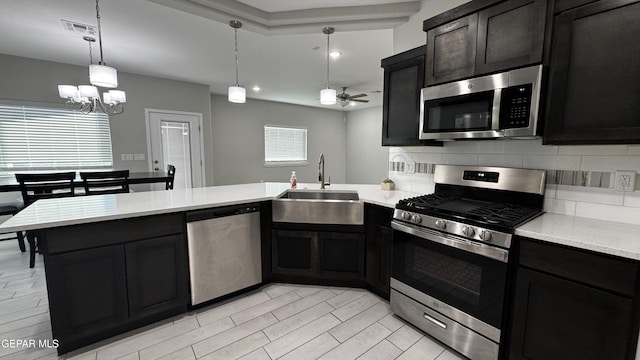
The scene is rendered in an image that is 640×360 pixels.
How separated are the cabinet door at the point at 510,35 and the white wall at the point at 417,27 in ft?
2.23

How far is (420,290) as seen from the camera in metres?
1.90

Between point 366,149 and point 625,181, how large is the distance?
7.06 meters

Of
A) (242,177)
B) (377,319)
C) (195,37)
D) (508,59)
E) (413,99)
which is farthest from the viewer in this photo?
(242,177)

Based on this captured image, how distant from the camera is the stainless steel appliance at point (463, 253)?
1515 millimetres

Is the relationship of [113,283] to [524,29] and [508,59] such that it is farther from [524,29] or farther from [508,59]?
[524,29]

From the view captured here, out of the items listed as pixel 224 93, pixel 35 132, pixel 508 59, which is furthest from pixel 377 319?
pixel 224 93

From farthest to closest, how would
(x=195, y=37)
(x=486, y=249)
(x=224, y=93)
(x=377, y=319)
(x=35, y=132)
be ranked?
(x=224, y=93) → (x=35, y=132) → (x=195, y=37) → (x=377, y=319) → (x=486, y=249)

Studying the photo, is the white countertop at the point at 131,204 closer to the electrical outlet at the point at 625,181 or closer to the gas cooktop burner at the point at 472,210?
the gas cooktop burner at the point at 472,210

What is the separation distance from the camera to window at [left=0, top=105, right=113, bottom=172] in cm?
390

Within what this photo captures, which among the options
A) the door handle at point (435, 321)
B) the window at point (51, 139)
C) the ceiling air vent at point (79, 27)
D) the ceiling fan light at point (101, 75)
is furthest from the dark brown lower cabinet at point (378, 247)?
the window at point (51, 139)

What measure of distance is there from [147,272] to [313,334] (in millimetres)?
1273

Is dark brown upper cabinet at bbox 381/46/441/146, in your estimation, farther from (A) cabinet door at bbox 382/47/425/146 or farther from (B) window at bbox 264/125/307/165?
(B) window at bbox 264/125/307/165

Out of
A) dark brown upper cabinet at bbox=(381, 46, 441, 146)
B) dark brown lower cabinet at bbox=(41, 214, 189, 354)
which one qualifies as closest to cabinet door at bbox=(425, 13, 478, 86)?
dark brown upper cabinet at bbox=(381, 46, 441, 146)

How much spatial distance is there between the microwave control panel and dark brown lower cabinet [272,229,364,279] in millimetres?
1410
